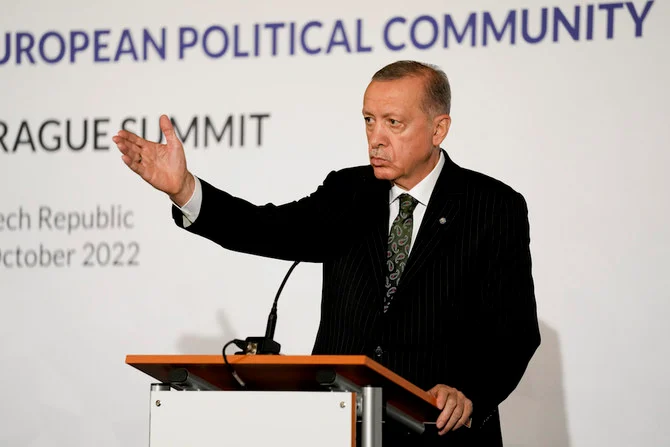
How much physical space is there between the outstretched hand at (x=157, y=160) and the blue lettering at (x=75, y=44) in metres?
2.51

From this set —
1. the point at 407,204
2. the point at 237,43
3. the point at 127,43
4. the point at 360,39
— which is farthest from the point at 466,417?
the point at 127,43

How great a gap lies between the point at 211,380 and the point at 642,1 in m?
2.71

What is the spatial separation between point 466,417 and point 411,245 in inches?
24.5

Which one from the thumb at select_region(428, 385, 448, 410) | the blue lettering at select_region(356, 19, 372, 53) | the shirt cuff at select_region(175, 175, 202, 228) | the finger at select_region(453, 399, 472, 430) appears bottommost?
the finger at select_region(453, 399, 472, 430)

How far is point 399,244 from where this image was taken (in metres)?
3.10

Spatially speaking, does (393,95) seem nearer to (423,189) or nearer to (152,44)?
(423,189)

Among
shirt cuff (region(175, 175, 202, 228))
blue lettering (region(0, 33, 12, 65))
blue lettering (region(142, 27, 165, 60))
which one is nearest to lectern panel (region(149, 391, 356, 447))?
shirt cuff (region(175, 175, 202, 228))

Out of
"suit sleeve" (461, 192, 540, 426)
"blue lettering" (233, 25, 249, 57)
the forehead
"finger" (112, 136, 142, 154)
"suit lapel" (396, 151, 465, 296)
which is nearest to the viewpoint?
"finger" (112, 136, 142, 154)

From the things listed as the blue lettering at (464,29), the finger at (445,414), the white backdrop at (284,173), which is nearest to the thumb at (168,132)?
the finger at (445,414)

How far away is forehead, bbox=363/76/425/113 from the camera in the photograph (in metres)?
3.07

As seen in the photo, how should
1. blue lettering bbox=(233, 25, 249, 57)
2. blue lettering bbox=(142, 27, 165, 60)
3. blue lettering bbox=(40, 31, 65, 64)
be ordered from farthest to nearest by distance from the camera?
blue lettering bbox=(40, 31, 65, 64) → blue lettering bbox=(142, 27, 165, 60) → blue lettering bbox=(233, 25, 249, 57)

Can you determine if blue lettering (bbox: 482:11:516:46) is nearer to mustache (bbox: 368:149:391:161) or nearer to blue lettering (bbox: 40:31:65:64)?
mustache (bbox: 368:149:391:161)

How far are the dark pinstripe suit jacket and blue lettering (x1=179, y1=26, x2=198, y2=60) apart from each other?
78.6 inches

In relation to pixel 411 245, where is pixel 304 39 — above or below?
above
